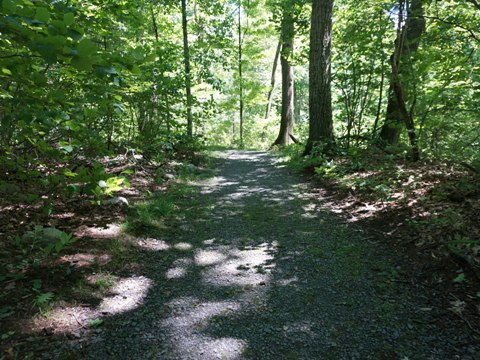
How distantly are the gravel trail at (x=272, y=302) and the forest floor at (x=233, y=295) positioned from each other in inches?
0.5

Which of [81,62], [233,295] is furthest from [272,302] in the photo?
[81,62]

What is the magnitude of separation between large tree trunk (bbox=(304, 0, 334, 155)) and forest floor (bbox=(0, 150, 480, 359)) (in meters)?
4.09

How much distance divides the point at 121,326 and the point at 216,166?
7.61 meters

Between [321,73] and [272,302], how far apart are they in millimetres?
7151

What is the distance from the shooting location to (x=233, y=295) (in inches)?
123

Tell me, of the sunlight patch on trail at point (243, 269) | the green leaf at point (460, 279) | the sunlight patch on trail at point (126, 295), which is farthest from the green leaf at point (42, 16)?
the green leaf at point (460, 279)

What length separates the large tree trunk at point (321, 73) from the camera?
8.35 meters

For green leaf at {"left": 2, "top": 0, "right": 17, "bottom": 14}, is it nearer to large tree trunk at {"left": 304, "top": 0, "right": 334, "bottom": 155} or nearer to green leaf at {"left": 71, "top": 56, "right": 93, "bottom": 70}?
green leaf at {"left": 71, "top": 56, "right": 93, "bottom": 70}

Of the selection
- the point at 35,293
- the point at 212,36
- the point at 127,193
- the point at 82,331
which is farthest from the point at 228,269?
the point at 212,36

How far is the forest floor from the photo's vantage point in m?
2.37

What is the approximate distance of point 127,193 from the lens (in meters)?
5.89

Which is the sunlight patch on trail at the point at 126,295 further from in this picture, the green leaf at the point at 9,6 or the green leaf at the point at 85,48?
the green leaf at the point at 9,6

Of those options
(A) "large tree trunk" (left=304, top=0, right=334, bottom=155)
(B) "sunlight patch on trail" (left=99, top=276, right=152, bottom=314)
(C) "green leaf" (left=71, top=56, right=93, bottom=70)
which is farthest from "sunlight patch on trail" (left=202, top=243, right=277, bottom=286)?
(A) "large tree trunk" (left=304, top=0, right=334, bottom=155)

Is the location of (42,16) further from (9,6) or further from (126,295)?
(126,295)
